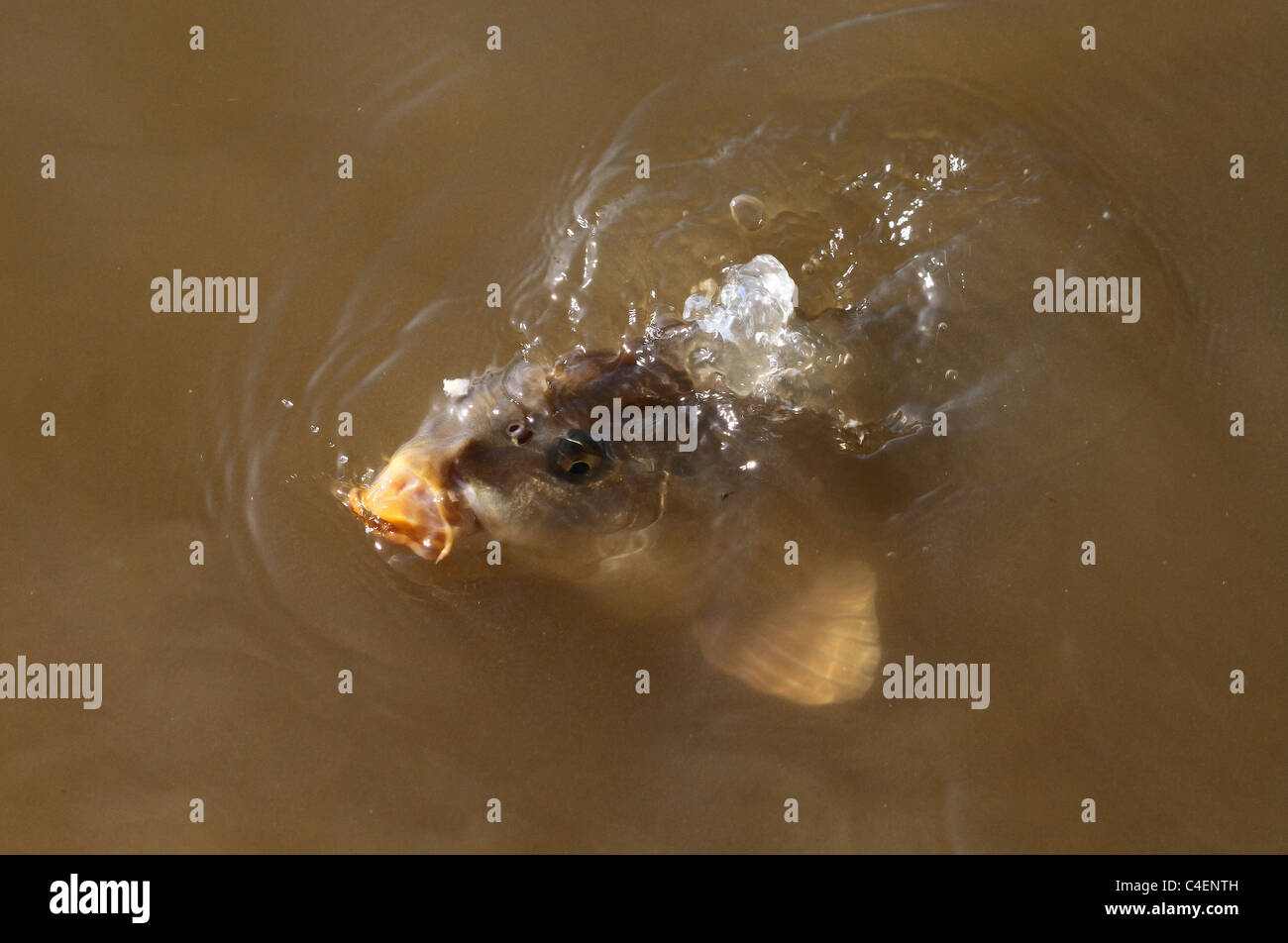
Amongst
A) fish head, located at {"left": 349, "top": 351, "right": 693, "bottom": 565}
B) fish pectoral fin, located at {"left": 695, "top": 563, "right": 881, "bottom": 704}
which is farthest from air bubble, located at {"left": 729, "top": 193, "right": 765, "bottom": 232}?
fish pectoral fin, located at {"left": 695, "top": 563, "right": 881, "bottom": 704}

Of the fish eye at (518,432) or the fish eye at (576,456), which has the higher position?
the fish eye at (518,432)

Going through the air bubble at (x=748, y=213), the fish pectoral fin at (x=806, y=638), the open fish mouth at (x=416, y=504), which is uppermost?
the air bubble at (x=748, y=213)

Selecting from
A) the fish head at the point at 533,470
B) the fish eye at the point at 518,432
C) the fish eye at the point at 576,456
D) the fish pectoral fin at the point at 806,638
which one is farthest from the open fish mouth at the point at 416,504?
the fish pectoral fin at the point at 806,638

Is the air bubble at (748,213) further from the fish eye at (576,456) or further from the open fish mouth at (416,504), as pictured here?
the open fish mouth at (416,504)

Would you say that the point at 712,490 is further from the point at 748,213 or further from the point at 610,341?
the point at 748,213

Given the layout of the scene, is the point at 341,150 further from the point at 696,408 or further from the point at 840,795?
the point at 840,795

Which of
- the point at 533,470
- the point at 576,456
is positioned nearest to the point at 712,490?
the point at 576,456

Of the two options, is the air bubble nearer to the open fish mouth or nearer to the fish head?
the fish head

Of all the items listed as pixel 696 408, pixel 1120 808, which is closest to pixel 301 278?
pixel 696 408
